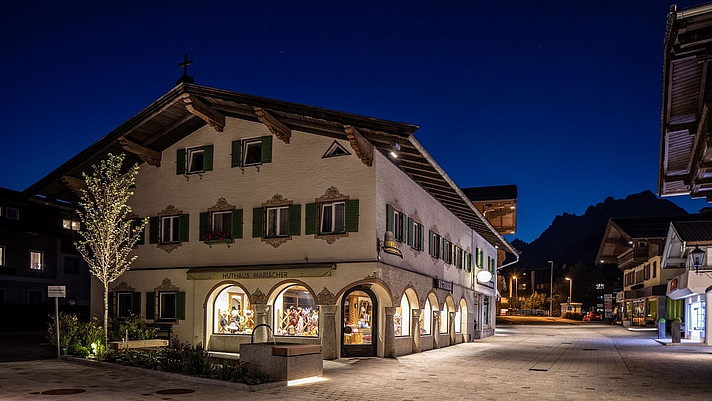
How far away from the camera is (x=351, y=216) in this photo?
789 inches

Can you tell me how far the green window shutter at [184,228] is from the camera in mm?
23562

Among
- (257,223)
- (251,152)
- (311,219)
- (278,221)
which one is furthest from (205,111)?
(311,219)

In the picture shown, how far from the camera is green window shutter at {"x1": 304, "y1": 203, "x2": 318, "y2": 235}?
20.7 m

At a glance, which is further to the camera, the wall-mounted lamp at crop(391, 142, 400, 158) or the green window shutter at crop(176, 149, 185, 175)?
the green window shutter at crop(176, 149, 185, 175)

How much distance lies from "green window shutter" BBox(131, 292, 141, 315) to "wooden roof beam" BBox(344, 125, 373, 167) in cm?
1065

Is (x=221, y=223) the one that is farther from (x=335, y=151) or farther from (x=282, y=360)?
(x=282, y=360)

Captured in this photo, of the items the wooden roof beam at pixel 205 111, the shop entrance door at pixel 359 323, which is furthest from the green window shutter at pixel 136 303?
the shop entrance door at pixel 359 323

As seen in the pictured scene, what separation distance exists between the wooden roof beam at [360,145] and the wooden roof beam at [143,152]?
9074 mm

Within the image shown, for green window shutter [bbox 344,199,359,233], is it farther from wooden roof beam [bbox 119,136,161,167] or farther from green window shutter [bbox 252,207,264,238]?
wooden roof beam [bbox 119,136,161,167]

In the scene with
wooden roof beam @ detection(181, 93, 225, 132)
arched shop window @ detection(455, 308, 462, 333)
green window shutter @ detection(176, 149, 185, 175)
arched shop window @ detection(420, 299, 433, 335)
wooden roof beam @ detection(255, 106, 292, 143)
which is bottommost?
arched shop window @ detection(455, 308, 462, 333)

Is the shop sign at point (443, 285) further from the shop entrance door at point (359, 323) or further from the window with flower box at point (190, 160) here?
the window with flower box at point (190, 160)

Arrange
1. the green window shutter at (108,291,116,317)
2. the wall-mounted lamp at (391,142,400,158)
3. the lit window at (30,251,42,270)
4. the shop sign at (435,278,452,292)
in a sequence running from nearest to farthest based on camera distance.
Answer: the wall-mounted lamp at (391,142,400,158), the green window shutter at (108,291,116,317), the shop sign at (435,278,452,292), the lit window at (30,251,42,270)

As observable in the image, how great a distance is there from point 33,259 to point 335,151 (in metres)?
27.5

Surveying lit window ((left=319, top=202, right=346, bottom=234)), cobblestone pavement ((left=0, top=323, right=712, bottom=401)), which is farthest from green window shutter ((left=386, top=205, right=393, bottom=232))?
cobblestone pavement ((left=0, top=323, right=712, bottom=401))
